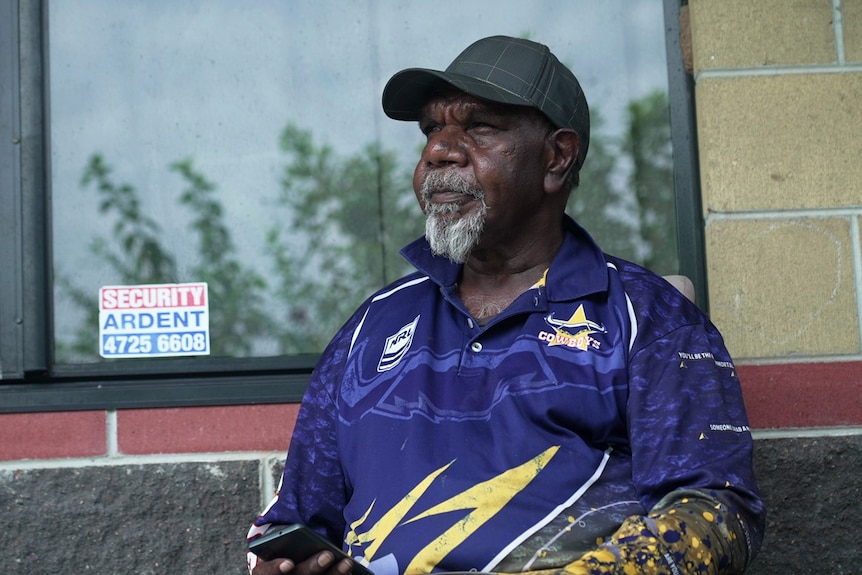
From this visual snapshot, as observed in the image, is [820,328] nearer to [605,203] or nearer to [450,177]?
[605,203]

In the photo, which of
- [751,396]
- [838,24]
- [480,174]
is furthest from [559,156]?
[838,24]

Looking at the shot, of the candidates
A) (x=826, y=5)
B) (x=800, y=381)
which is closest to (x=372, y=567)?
(x=800, y=381)

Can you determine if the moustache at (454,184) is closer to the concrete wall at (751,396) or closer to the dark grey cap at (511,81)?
the dark grey cap at (511,81)

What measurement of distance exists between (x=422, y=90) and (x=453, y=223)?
0.37 m

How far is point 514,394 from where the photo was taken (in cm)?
229

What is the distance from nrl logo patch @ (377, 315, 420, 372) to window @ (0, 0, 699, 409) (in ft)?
2.66

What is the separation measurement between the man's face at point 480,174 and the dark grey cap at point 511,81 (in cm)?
5

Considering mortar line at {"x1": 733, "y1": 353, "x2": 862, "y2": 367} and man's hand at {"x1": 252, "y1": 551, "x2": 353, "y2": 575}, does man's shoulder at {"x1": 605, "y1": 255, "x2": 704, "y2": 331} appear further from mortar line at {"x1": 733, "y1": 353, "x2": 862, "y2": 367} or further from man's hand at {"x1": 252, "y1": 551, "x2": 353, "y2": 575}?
man's hand at {"x1": 252, "y1": 551, "x2": 353, "y2": 575}

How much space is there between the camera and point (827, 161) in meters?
3.05

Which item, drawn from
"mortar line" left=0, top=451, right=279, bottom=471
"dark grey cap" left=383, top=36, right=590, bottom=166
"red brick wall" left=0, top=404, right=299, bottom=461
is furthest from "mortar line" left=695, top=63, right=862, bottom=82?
"mortar line" left=0, top=451, right=279, bottom=471

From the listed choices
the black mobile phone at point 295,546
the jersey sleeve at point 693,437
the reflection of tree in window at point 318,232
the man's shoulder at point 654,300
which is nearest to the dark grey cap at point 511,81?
the man's shoulder at point 654,300

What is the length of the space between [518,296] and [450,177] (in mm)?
319

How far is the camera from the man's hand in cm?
213

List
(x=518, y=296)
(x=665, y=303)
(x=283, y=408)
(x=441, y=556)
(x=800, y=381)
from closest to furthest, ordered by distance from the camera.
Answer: (x=441, y=556), (x=665, y=303), (x=518, y=296), (x=800, y=381), (x=283, y=408)
